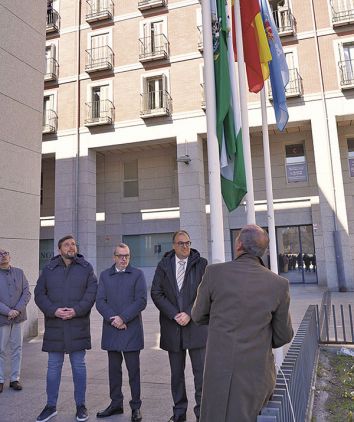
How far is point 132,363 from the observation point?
4617 mm

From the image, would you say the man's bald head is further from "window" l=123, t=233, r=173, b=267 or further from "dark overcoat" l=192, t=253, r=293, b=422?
"window" l=123, t=233, r=173, b=267

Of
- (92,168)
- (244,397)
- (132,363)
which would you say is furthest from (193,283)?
(92,168)

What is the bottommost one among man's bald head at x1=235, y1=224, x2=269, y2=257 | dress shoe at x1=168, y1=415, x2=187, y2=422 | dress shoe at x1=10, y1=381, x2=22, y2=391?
dress shoe at x1=168, y1=415, x2=187, y2=422

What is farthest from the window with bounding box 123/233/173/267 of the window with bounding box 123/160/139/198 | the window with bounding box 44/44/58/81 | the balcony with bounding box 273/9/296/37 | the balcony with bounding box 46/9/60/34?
the balcony with bounding box 46/9/60/34

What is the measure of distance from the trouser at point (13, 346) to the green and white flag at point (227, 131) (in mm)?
3661

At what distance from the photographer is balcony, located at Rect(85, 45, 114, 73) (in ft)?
70.4

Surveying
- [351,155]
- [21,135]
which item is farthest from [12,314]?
[351,155]

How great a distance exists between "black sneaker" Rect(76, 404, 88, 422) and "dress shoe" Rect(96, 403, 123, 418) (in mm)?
149

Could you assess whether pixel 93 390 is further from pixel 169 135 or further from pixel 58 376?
pixel 169 135

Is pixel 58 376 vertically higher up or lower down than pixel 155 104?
lower down

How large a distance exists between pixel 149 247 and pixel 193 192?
5072 mm

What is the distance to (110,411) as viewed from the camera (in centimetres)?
455

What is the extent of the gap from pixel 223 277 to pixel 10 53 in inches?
344

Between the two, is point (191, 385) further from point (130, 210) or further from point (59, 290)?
point (130, 210)
